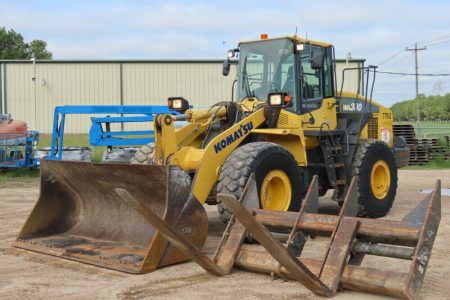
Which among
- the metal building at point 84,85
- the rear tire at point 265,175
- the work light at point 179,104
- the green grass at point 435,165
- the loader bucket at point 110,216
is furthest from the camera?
the metal building at point 84,85

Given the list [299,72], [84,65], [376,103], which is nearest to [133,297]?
[299,72]

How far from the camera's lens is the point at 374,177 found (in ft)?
30.9

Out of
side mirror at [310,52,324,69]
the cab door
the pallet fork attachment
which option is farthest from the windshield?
the pallet fork attachment

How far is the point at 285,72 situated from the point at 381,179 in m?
2.57

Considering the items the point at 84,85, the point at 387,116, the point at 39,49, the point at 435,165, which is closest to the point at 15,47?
the point at 39,49

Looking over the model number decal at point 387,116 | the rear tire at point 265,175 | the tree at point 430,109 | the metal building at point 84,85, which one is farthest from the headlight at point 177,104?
the tree at point 430,109

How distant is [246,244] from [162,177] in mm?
1109

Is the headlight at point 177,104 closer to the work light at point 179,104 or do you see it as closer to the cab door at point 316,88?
the work light at point 179,104

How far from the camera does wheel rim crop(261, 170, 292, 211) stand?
717cm

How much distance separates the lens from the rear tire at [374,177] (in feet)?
29.1

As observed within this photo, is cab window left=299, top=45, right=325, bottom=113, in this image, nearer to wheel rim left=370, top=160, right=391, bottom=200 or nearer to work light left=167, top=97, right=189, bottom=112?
wheel rim left=370, top=160, right=391, bottom=200

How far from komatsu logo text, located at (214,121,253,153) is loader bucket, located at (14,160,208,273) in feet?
3.67

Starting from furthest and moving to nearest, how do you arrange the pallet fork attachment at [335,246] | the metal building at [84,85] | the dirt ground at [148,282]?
the metal building at [84,85], the dirt ground at [148,282], the pallet fork attachment at [335,246]

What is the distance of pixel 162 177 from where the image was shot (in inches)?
240
